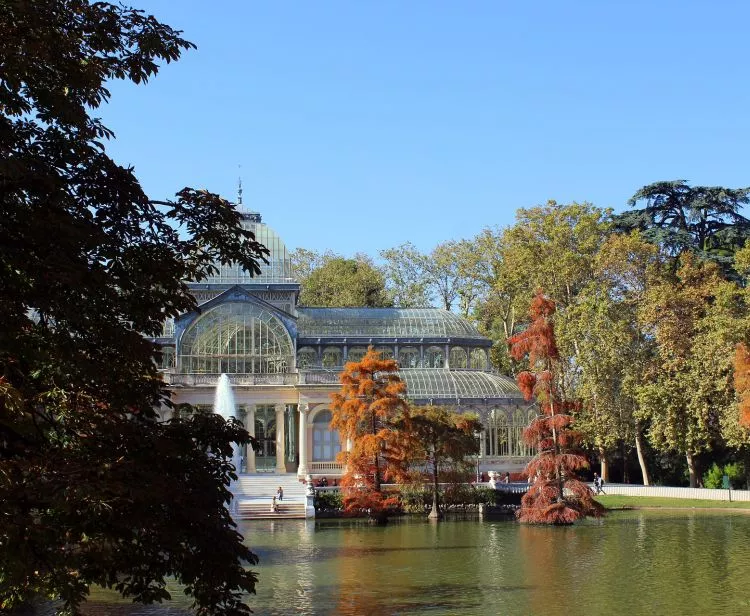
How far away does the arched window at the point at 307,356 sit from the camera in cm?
6331

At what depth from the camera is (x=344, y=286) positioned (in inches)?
3223

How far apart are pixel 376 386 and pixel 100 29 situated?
3489 centimetres

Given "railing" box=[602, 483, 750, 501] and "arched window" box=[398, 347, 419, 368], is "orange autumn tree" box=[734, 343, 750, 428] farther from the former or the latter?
"arched window" box=[398, 347, 419, 368]

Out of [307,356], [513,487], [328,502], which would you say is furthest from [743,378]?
[307,356]

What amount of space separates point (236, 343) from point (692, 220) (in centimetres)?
2940

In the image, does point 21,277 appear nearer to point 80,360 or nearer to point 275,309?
point 80,360

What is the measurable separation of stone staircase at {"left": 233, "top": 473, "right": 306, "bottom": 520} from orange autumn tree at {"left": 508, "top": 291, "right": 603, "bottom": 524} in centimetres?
1114

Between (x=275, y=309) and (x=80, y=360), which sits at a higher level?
(x=275, y=309)

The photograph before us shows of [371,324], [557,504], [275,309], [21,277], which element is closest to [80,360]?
[21,277]

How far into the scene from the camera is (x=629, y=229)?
67938 mm

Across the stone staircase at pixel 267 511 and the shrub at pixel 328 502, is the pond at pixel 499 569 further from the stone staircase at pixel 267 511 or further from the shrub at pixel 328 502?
the shrub at pixel 328 502

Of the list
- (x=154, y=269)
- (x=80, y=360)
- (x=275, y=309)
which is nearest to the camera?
(x=80, y=360)

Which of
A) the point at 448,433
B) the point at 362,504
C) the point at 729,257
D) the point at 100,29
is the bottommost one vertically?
the point at 362,504

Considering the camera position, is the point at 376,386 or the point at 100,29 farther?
the point at 376,386
